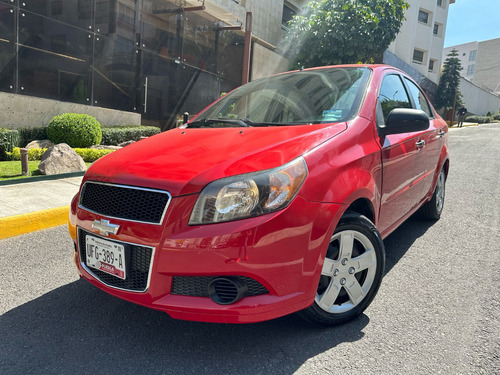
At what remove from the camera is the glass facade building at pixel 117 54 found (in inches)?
377

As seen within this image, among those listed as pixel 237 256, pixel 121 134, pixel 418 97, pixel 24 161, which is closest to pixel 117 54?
pixel 121 134

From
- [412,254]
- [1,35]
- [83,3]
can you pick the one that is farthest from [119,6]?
[412,254]

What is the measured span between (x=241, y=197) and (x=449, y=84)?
41.4 metres

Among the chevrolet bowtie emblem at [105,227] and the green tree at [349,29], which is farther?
the green tree at [349,29]

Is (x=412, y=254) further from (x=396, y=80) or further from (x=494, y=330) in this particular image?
(x=396, y=80)

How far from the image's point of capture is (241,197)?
195 cm

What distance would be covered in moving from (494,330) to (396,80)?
7.03 feet

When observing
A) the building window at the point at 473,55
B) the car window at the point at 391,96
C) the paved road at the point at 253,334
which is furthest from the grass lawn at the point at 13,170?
the building window at the point at 473,55

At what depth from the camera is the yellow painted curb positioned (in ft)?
13.1

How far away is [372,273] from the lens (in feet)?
8.05

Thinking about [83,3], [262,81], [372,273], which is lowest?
[372,273]

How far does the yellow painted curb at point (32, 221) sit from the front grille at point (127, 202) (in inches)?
85.3

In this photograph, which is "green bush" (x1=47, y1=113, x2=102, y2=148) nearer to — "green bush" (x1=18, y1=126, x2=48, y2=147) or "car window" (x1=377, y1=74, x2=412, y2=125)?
"green bush" (x1=18, y1=126, x2=48, y2=147)

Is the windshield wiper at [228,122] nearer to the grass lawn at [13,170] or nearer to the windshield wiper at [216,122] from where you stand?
the windshield wiper at [216,122]
